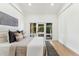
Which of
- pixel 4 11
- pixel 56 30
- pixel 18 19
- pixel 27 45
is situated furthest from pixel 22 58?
pixel 56 30

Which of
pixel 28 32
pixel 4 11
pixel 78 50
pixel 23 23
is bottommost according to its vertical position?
pixel 78 50

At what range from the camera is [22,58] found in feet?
4.29

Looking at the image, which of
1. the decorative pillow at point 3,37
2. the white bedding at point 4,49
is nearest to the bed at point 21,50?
the white bedding at point 4,49

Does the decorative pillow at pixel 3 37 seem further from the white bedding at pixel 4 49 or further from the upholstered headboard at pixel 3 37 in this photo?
the white bedding at pixel 4 49

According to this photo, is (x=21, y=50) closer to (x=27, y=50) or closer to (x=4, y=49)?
(x=27, y=50)

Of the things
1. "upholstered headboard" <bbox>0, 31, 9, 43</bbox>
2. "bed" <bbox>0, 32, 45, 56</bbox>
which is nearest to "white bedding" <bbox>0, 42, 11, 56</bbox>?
"bed" <bbox>0, 32, 45, 56</bbox>

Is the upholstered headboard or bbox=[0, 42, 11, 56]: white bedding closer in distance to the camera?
bbox=[0, 42, 11, 56]: white bedding

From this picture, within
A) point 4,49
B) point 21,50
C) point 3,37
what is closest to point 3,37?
point 3,37

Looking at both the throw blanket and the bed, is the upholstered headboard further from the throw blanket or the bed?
the throw blanket

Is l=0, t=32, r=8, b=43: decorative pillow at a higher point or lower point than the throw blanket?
higher

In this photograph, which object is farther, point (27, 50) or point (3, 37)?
point (3, 37)

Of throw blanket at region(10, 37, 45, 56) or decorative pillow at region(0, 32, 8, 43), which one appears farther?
decorative pillow at region(0, 32, 8, 43)

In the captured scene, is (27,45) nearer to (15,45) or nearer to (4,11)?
(15,45)

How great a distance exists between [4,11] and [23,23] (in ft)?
3.28
